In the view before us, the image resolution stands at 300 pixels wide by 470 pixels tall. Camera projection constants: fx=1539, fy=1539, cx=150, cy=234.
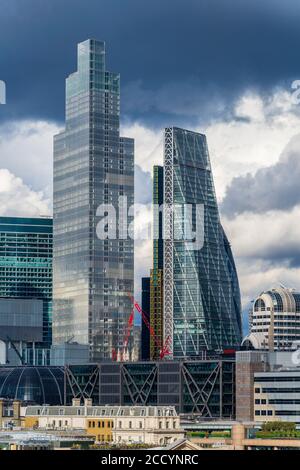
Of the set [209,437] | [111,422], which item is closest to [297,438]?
[209,437]

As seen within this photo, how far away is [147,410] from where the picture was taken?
199875 millimetres
